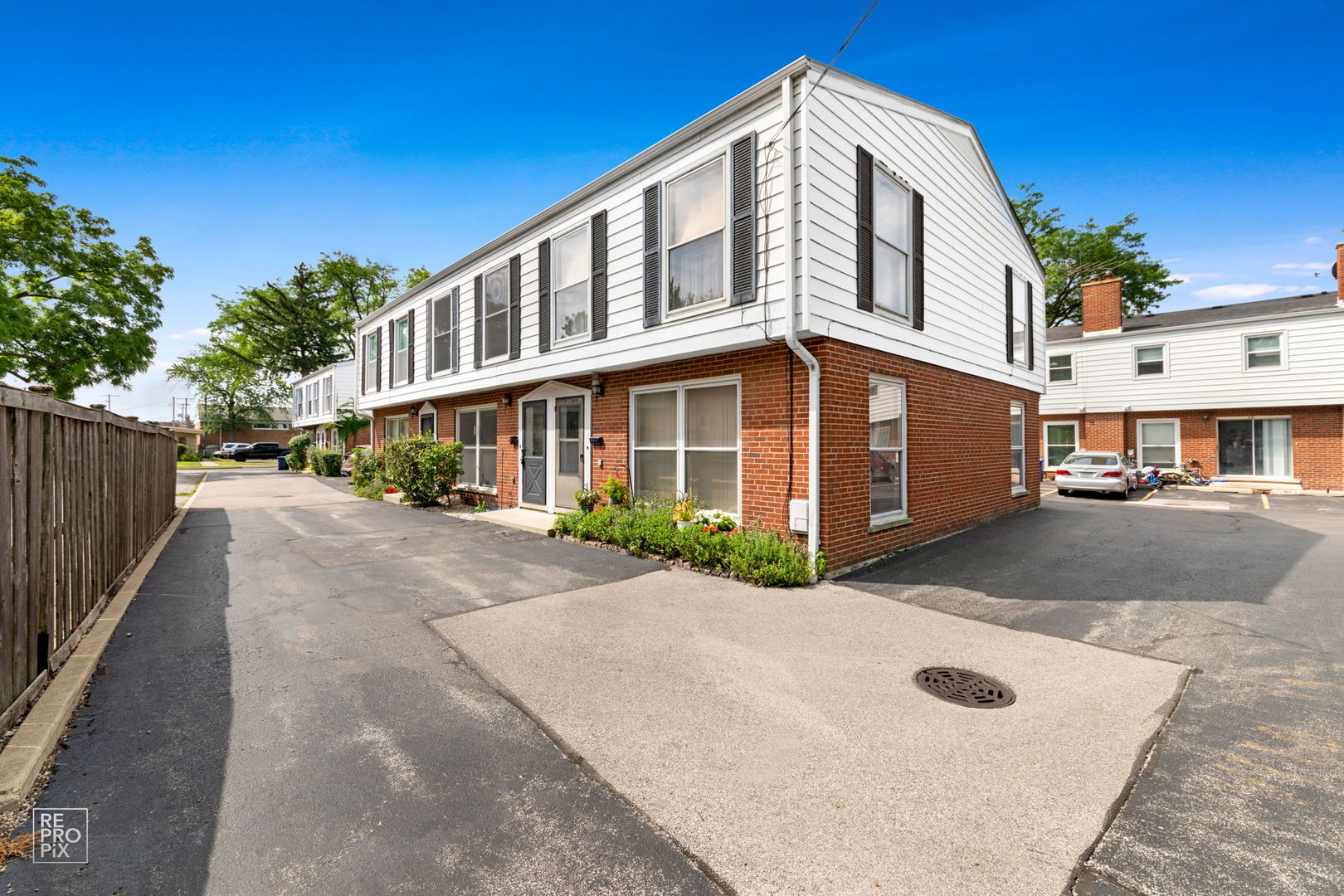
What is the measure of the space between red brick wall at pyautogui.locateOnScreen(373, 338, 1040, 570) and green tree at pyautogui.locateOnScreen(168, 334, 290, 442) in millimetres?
45287

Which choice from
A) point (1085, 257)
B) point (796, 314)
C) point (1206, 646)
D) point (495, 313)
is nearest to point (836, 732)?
point (1206, 646)

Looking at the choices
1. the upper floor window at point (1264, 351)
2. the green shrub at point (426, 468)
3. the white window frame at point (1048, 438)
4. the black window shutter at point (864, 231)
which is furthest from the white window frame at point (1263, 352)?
the green shrub at point (426, 468)

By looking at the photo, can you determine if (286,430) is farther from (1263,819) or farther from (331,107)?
(1263,819)

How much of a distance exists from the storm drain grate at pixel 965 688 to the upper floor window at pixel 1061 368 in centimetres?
2124

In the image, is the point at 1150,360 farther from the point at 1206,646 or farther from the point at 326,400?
the point at 326,400

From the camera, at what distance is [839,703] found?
337 centimetres

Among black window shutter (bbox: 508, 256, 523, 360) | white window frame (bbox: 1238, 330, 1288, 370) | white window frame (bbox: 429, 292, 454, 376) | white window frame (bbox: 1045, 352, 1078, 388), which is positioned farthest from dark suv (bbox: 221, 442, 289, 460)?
white window frame (bbox: 1238, 330, 1288, 370)

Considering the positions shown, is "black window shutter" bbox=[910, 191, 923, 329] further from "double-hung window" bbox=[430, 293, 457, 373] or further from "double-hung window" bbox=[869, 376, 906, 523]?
"double-hung window" bbox=[430, 293, 457, 373]

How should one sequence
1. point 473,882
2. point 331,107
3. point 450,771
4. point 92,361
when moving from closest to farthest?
1. point 473,882
2. point 450,771
3. point 331,107
4. point 92,361

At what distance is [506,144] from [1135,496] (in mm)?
18887

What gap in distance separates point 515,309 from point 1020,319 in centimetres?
1059

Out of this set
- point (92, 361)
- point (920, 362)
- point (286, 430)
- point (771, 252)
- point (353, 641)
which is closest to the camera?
point (353, 641)

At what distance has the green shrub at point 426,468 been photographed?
12.4 metres

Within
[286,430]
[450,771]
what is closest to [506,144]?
[450,771]
